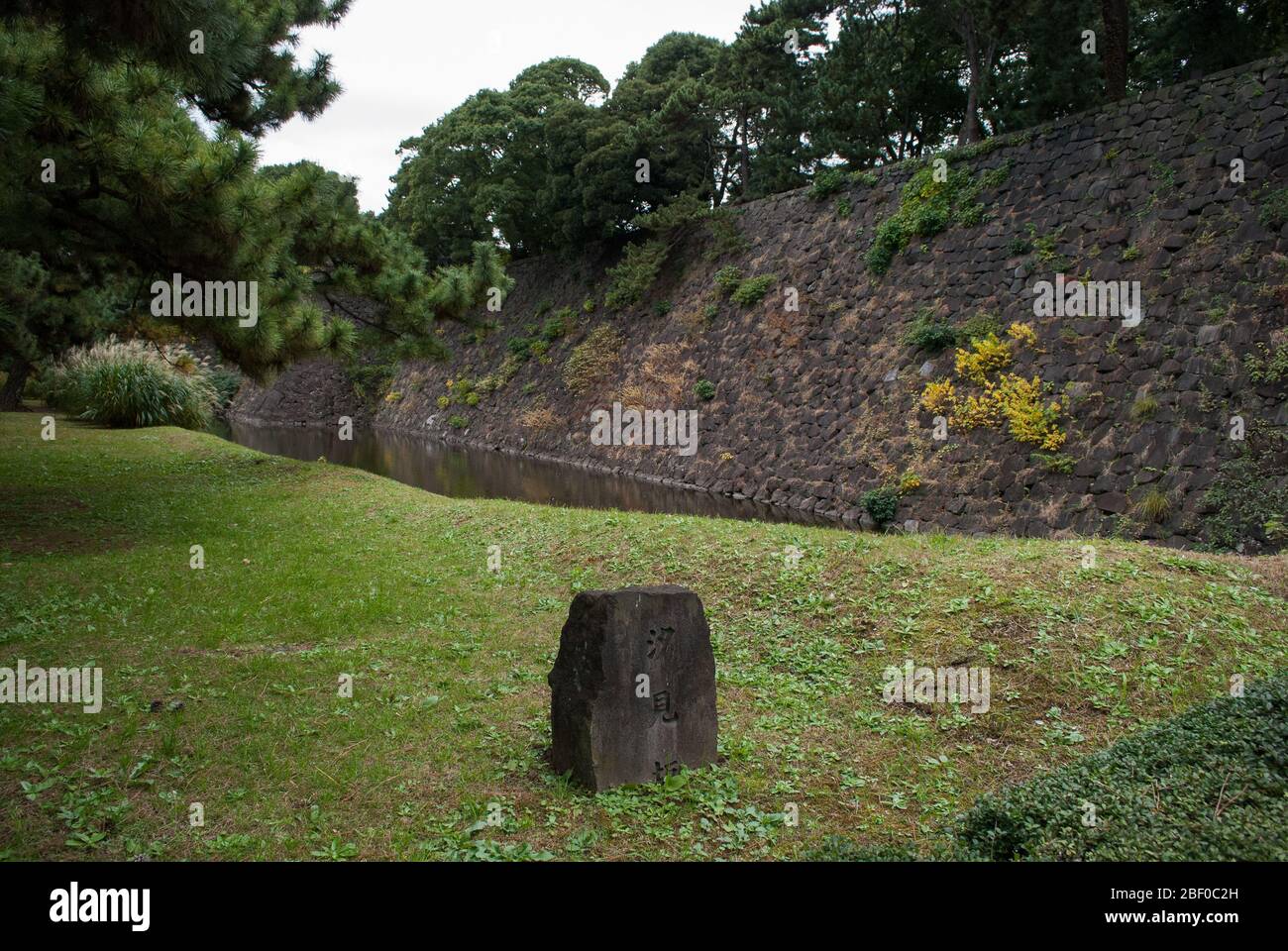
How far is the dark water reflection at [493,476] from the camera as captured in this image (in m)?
17.9

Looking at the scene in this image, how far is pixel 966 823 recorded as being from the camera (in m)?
4.35

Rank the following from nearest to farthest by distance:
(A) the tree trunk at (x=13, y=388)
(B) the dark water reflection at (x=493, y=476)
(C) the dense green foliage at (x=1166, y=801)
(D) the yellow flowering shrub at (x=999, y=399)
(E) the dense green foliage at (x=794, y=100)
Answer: (C) the dense green foliage at (x=1166, y=801)
(D) the yellow flowering shrub at (x=999, y=399)
(B) the dark water reflection at (x=493, y=476)
(E) the dense green foliage at (x=794, y=100)
(A) the tree trunk at (x=13, y=388)

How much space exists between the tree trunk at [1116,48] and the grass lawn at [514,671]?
10.7 metres

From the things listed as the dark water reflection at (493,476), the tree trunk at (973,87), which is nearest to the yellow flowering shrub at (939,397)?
the dark water reflection at (493,476)

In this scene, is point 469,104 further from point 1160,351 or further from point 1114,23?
point 1160,351

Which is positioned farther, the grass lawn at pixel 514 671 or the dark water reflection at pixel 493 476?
the dark water reflection at pixel 493 476

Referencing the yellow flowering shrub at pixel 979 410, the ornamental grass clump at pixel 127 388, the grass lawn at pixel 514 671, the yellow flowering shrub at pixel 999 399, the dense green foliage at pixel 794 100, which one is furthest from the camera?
the ornamental grass clump at pixel 127 388

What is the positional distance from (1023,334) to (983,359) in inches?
29.3

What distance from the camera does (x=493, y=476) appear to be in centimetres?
2256

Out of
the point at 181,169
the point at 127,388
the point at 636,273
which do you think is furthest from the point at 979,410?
the point at 127,388

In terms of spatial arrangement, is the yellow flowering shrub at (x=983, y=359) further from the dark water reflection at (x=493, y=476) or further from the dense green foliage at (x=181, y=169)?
the dense green foliage at (x=181, y=169)

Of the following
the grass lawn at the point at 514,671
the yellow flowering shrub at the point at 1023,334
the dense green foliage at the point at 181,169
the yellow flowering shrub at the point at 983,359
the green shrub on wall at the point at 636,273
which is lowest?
the grass lawn at the point at 514,671

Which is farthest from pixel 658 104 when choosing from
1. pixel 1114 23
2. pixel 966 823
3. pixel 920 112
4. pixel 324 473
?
pixel 966 823
